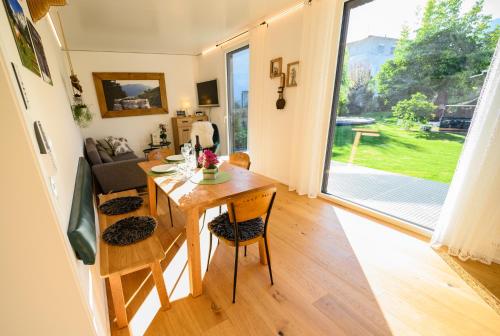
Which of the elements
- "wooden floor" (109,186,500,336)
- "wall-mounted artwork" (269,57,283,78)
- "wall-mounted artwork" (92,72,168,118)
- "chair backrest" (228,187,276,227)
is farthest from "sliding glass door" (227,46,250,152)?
"chair backrest" (228,187,276,227)

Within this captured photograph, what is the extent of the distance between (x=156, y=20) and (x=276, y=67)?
1883mm

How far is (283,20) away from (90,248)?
3.50m

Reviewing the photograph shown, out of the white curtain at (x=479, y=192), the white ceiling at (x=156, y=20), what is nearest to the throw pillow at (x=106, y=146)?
the white ceiling at (x=156, y=20)

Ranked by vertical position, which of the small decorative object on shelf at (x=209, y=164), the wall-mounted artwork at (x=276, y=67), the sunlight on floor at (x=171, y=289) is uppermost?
the wall-mounted artwork at (x=276, y=67)

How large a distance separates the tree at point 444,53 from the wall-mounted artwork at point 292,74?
3.77 feet

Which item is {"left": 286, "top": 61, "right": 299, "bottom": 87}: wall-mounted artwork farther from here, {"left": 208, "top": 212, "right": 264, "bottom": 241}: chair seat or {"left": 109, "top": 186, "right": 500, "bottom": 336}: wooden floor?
{"left": 208, "top": 212, "right": 264, "bottom": 241}: chair seat

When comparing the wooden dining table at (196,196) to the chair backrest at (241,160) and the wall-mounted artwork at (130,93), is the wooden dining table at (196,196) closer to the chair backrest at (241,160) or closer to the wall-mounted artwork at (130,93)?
the chair backrest at (241,160)

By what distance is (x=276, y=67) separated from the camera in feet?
10.8

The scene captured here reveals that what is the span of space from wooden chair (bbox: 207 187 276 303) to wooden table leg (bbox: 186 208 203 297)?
0.17m

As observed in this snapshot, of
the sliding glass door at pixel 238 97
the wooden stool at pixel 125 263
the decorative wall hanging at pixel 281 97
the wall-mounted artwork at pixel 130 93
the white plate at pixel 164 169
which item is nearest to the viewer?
the wooden stool at pixel 125 263

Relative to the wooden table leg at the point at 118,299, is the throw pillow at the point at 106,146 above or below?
above

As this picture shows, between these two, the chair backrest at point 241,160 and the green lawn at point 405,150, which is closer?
the green lawn at point 405,150

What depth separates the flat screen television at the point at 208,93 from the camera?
193 inches

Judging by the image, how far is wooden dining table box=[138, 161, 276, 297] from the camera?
53.4 inches
